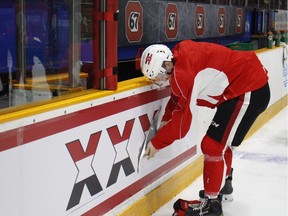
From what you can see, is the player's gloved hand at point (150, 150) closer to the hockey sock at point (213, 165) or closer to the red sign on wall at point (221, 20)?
the hockey sock at point (213, 165)

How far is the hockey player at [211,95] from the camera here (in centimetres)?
226

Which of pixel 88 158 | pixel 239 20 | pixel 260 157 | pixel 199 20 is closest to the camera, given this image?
pixel 88 158

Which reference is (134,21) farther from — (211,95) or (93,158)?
(93,158)

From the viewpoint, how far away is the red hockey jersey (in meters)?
2.22

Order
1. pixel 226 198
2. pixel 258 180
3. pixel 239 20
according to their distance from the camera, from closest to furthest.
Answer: pixel 226 198 < pixel 258 180 < pixel 239 20

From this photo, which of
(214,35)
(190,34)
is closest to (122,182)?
(190,34)

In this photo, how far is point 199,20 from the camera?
527 centimetres

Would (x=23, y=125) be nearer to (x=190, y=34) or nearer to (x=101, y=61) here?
(x=101, y=61)

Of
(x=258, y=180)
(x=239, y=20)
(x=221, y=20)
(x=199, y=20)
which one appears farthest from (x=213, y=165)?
(x=239, y=20)

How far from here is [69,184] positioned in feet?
6.13

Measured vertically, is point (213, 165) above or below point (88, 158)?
below

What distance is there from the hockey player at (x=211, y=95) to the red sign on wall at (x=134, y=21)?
4.62 ft

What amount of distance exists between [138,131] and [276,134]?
98.7 inches

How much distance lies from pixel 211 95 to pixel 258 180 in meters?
1.01
